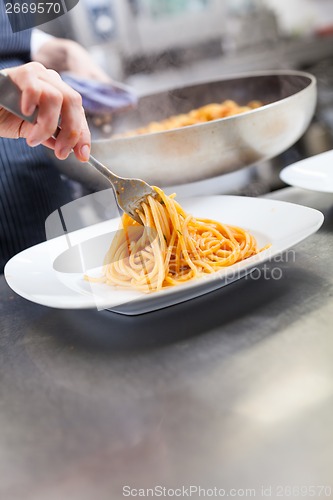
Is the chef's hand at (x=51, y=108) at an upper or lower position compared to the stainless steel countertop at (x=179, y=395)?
upper

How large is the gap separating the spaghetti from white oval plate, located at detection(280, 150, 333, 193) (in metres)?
0.14

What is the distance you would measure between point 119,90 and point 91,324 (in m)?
0.73

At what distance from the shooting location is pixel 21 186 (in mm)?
1088

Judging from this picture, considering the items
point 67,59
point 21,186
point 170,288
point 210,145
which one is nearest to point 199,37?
point 67,59

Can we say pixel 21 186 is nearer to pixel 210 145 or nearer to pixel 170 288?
pixel 210 145

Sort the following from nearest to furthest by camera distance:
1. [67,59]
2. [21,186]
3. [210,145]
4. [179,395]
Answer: [179,395] → [210,145] → [21,186] → [67,59]

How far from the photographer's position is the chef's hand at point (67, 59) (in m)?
1.30

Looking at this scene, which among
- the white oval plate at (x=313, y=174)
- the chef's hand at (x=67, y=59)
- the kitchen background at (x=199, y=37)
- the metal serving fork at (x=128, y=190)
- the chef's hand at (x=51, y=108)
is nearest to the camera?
the chef's hand at (x=51, y=108)

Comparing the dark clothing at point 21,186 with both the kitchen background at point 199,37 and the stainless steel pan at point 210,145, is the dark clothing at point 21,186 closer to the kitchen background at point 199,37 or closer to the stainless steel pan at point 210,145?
the stainless steel pan at point 210,145

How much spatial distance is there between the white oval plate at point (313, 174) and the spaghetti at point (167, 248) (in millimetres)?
142

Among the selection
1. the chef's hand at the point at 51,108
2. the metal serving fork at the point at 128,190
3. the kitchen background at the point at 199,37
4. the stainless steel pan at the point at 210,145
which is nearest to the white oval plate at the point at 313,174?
the stainless steel pan at the point at 210,145

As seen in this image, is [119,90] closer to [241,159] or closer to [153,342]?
[241,159]

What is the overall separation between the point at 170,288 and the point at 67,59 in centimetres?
88

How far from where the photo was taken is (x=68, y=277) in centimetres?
71
